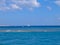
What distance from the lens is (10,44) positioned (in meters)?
8.05

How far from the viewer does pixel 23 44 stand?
8.54 m

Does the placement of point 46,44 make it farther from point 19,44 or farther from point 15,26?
point 15,26

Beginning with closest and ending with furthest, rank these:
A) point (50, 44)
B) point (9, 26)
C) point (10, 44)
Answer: point (10, 44), point (50, 44), point (9, 26)

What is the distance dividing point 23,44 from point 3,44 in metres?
0.86

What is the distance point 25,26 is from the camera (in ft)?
88.1

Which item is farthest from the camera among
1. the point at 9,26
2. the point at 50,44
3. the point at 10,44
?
the point at 9,26

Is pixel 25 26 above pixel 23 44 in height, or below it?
above

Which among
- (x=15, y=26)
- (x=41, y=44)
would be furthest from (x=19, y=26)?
(x=41, y=44)

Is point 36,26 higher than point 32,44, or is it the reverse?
point 36,26

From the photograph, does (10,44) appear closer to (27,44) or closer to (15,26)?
(27,44)

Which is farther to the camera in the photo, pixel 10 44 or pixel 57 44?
pixel 57 44

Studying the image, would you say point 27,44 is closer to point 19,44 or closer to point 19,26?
point 19,44

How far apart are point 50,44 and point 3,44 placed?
1963 mm

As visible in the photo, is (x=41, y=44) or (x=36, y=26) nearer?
(x=41, y=44)
